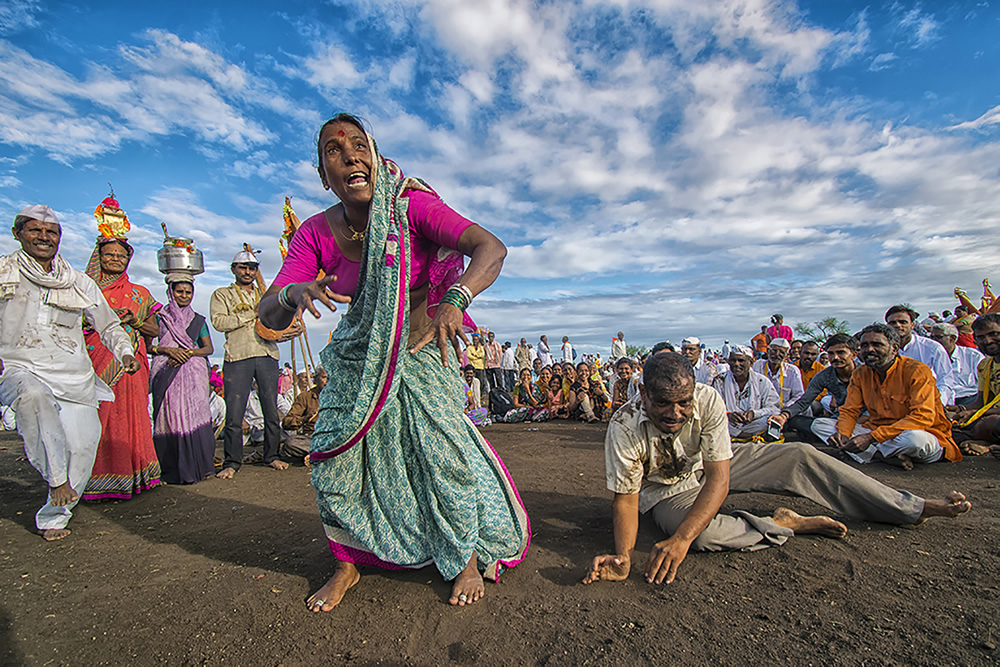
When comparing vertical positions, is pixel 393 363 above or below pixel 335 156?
below

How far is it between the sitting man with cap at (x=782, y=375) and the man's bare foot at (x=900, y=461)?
2322mm

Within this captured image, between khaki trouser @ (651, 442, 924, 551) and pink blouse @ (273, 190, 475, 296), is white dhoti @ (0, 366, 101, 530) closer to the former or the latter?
pink blouse @ (273, 190, 475, 296)

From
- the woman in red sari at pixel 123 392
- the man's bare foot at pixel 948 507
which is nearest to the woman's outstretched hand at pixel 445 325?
the man's bare foot at pixel 948 507

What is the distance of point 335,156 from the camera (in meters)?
2.40

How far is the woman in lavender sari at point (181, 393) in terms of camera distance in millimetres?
5605

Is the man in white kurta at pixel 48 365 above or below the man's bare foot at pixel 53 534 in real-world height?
above

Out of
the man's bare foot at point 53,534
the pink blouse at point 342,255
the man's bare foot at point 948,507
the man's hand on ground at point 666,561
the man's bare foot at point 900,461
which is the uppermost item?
the pink blouse at point 342,255

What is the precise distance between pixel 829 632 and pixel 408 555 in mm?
1791

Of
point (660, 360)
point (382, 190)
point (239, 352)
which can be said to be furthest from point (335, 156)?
point (239, 352)

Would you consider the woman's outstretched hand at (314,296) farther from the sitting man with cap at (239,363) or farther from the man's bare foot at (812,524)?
the sitting man with cap at (239,363)

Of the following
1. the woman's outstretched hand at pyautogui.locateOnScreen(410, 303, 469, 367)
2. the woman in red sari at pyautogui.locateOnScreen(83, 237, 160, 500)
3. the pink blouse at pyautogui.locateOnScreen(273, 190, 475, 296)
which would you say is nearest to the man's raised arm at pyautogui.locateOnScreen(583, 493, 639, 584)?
the woman's outstretched hand at pyautogui.locateOnScreen(410, 303, 469, 367)

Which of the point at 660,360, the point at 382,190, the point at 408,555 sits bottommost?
the point at 408,555

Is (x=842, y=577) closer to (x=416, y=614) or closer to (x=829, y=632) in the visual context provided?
(x=829, y=632)

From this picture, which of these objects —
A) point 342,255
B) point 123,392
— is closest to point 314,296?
point 342,255
